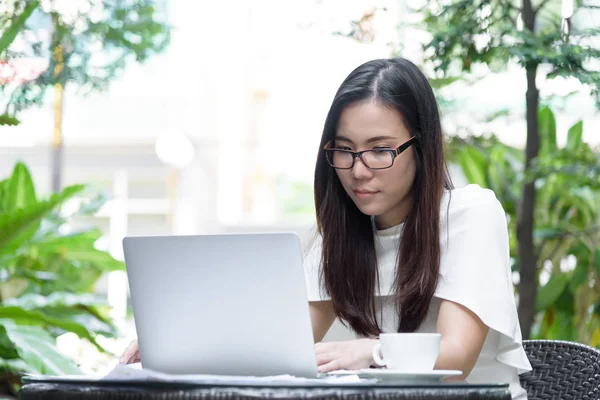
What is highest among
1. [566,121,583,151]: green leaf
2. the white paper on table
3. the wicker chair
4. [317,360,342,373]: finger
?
[566,121,583,151]: green leaf

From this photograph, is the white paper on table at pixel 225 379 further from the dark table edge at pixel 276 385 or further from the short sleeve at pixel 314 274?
the short sleeve at pixel 314 274

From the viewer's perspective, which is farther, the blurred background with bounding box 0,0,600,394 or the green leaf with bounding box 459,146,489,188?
the green leaf with bounding box 459,146,489,188

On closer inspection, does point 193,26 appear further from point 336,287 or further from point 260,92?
point 336,287

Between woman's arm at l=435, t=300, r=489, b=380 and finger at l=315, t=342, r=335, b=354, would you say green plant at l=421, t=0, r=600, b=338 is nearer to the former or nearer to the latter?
woman's arm at l=435, t=300, r=489, b=380

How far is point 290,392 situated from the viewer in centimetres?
81

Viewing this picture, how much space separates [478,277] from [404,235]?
173mm

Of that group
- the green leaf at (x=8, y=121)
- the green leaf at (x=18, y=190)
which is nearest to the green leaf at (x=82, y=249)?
the green leaf at (x=18, y=190)

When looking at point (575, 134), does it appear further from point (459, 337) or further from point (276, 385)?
point (276, 385)

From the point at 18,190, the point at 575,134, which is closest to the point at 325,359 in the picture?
the point at 575,134

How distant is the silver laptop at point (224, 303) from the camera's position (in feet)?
2.90

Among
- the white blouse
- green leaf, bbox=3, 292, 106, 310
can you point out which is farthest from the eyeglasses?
green leaf, bbox=3, 292, 106, 310

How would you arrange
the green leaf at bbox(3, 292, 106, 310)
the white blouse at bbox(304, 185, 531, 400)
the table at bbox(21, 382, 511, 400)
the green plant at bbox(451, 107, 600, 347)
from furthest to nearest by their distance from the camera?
the green plant at bbox(451, 107, 600, 347) < the green leaf at bbox(3, 292, 106, 310) < the white blouse at bbox(304, 185, 531, 400) < the table at bbox(21, 382, 511, 400)

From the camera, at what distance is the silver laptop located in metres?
0.88

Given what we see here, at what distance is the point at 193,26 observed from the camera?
7949mm
